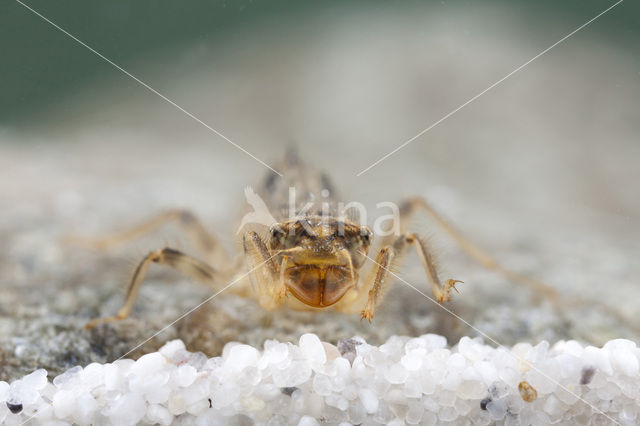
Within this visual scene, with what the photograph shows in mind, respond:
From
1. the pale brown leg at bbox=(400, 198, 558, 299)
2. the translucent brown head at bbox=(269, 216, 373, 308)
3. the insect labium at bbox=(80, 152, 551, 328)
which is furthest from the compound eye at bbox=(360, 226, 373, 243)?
the pale brown leg at bbox=(400, 198, 558, 299)

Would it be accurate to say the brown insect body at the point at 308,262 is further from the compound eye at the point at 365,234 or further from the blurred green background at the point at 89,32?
the blurred green background at the point at 89,32

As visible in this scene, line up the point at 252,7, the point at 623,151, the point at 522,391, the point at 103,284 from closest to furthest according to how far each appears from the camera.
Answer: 1. the point at 522,391
2. the point at 103,284
3. the point at 252,7
4. the point at 623,151

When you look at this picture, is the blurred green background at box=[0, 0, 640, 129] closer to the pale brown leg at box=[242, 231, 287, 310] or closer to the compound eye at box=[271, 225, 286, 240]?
the compound eye at box=[271, 225, 286, 240]

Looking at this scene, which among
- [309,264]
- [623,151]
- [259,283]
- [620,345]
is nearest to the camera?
[620,345]

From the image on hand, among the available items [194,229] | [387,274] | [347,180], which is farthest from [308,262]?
[347,180]

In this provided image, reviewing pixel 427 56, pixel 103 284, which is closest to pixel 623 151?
pixel 427 56

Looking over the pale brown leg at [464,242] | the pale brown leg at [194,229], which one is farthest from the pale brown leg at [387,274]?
the pale brown leg at [194,229]

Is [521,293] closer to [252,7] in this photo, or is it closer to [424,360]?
[424,360]
